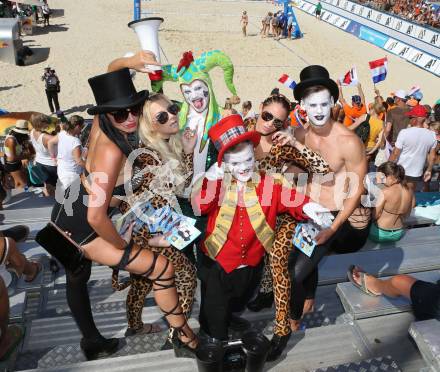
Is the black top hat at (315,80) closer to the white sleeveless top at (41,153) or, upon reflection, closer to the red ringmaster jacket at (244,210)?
the red ringmaster jacket at (244,210)

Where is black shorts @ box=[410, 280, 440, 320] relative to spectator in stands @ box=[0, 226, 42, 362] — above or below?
above

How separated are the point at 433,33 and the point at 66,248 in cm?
2007

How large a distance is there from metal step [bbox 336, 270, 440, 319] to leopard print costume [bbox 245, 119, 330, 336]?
0.59 m

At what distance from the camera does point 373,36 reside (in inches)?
826

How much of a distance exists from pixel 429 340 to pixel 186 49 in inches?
678

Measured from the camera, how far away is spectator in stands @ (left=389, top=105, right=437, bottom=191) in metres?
5.79

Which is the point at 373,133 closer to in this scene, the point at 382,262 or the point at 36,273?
the point at 382,262

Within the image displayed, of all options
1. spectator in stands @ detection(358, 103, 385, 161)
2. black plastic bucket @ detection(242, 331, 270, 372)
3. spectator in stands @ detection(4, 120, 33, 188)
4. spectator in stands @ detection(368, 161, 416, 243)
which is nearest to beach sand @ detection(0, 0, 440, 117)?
spectator in stands @ detection(4, 120, 33, 188)

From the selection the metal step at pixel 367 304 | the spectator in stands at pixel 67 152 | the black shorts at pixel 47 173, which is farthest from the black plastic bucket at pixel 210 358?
the black shorts at pixel 47 173

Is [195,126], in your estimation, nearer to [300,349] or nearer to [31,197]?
[300,349]

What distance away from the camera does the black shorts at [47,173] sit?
569 cm

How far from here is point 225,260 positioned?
2707 millimetres

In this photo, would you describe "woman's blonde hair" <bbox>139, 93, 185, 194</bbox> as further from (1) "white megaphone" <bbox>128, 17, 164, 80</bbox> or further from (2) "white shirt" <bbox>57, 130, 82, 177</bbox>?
(2) "white shirt" <bbox>57, 130, 82, 177</bbox>

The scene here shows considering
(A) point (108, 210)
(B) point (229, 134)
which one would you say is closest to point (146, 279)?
(A) point (108, 210)
